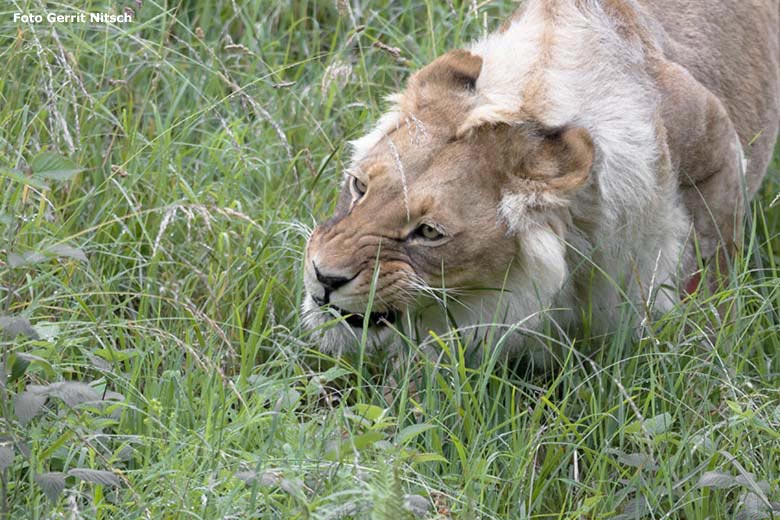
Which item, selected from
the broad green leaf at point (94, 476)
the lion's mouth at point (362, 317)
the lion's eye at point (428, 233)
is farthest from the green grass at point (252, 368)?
the lion's eye at point (428, 233)

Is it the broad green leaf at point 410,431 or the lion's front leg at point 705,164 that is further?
the lion's front leg at point 705,164

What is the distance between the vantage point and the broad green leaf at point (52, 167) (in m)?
2.99

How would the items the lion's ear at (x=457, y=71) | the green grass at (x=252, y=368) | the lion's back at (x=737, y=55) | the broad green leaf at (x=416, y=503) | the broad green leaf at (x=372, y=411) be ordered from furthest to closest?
the lion's back at (x=737, y=55)
the lion's ear at (x=457, y=71)
the broad green leaf at (x=372, y=411)
the green grass at (x=252, y=368)
the broad green leaf at (x=416, y=503)

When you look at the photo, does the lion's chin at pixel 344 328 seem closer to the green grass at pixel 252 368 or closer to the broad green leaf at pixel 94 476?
the green grass at pixel 252 368

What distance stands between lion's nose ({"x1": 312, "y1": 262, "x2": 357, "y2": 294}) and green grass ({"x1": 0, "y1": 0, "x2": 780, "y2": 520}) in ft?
0.57

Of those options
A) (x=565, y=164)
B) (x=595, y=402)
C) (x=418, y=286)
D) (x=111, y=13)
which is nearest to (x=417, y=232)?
(x=418, y=286)

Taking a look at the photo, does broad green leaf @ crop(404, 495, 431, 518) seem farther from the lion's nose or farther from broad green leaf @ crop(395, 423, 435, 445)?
the lion's nose

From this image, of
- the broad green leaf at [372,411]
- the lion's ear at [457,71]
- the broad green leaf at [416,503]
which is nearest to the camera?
the broad green leaf at [416,503]

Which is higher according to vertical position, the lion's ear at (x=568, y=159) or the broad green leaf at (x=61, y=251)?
the broad green leaf at (x=61, y=251)

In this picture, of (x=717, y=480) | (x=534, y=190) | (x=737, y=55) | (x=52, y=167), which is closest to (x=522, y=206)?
(x=534, y=190)

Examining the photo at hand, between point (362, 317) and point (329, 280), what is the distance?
20 centimetres

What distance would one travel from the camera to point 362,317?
3.77 m

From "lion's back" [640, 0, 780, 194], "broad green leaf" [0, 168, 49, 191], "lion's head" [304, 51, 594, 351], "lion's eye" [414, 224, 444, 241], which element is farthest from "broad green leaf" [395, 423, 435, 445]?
"lion's back" [640, 0, 780, 194]

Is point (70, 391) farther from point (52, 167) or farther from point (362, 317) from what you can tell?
→ point (362, 317)
